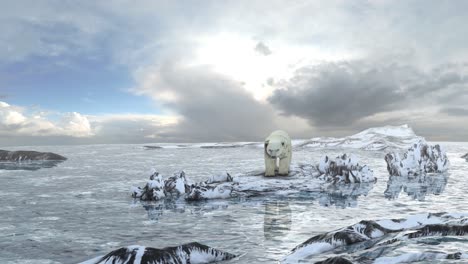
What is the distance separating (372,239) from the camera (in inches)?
432

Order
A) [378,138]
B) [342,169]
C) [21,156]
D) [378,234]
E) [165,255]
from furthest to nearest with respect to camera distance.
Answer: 1. [378,138]
2. [21,156]
3. [342,169]
4. [378,234]
5. [165,255]

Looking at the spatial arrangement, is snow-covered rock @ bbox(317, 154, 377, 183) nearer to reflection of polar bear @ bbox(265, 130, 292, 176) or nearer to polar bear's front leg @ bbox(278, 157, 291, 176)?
polar bear's front leg @ bbox(278, 157, 291, 176)

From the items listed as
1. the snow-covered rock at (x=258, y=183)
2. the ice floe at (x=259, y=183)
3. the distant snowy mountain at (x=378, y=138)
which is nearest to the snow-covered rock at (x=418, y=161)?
the ice floe at (x=259, y=183)

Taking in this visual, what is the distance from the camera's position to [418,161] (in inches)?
1495

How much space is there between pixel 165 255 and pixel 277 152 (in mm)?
17321

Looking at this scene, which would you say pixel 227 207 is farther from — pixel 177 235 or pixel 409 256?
pixel 409 256

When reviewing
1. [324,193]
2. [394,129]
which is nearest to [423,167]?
[324,193]

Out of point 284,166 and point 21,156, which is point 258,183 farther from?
point 21,156

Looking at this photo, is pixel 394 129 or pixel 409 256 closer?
pixel 409 256

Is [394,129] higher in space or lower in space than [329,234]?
higher

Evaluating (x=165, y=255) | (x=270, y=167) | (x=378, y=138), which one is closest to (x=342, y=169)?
(x=270, y=167)

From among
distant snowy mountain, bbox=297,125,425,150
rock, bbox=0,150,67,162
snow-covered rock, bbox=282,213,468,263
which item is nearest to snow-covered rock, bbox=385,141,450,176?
snow-covered rock, bbox=282,213,468,263

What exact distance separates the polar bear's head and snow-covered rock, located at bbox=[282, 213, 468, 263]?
41.7 ft

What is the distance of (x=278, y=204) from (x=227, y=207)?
2603 millimetres
